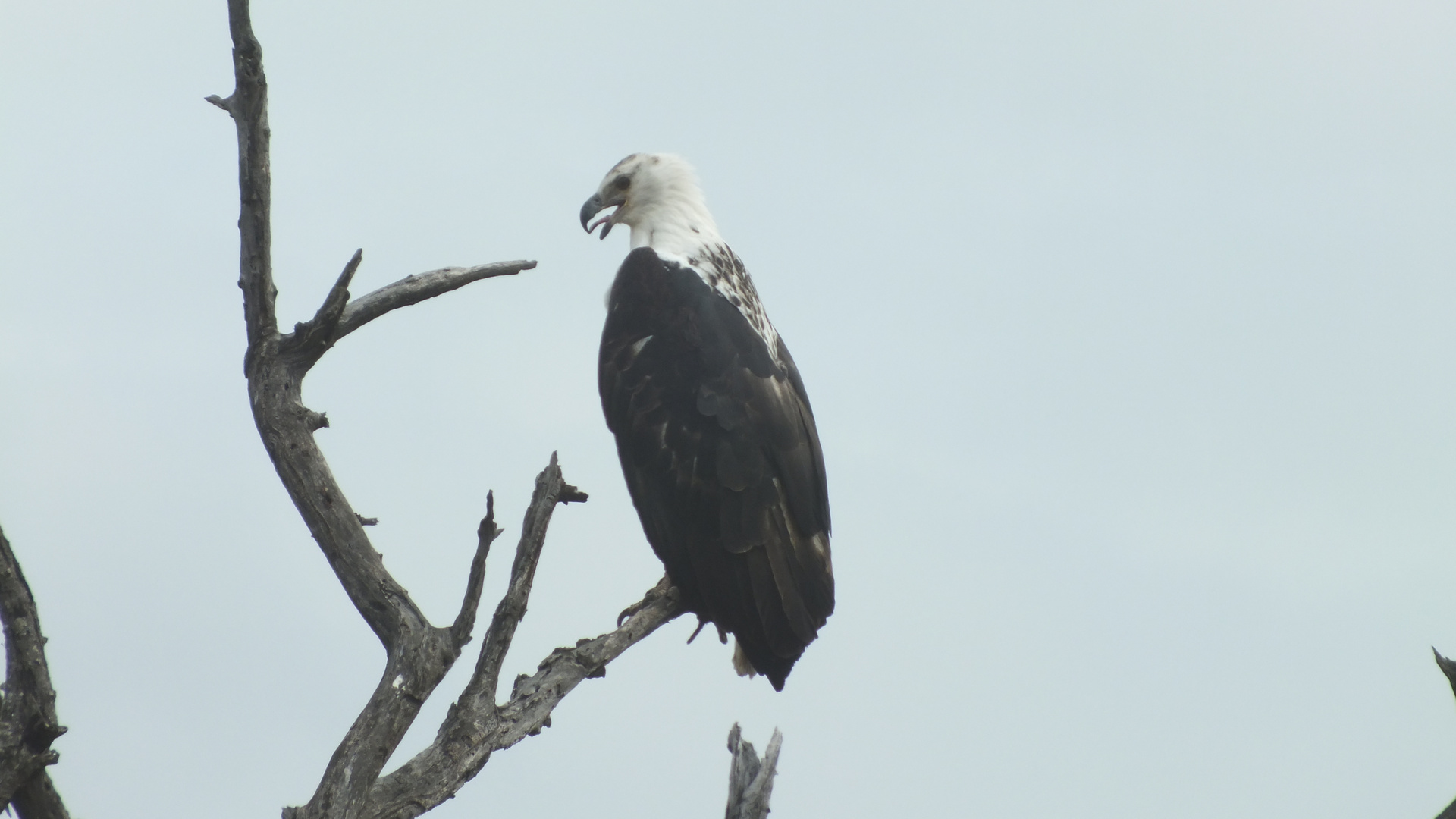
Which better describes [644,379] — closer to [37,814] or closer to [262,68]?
[262,68]

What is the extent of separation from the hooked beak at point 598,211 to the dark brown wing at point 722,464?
3.86ft

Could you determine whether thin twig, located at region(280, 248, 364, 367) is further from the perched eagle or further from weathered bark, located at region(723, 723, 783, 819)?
weathered bark, located at region(723, 723, 783, 819)

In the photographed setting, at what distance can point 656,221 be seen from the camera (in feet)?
20.4

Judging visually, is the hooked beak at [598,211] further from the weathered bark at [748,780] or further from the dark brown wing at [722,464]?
the weathered bark at [748,780]

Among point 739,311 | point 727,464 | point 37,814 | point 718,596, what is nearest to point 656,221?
point 739,311

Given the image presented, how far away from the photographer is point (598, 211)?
668 cm

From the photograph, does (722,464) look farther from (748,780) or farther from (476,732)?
(476,732)

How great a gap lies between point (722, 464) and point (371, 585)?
1.51 m

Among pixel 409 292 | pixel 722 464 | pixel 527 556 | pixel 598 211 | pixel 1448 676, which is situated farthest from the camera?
pixel 598 211

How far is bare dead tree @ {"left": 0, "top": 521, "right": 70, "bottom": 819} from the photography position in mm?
3551

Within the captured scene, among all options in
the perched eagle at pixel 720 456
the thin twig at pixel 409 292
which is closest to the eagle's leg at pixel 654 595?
the perched eagle at pixel 720 456

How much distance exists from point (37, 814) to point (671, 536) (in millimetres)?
2362

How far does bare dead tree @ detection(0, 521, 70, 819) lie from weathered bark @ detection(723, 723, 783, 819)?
2.20m

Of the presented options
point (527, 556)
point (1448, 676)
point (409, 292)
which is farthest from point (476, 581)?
point (1448, 676)
